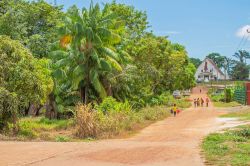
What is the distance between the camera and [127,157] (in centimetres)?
1307

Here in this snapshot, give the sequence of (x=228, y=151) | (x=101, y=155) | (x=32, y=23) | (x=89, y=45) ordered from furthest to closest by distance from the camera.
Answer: (x=32, y=23), (x=89, y=45), (x=228, y=151), (x=101, y=155)

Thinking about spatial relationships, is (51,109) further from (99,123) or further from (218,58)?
(218,58)

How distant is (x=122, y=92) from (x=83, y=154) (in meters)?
23.1

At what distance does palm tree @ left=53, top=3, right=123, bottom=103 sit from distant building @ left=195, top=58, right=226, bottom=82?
88493mm

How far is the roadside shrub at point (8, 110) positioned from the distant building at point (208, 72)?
328ft

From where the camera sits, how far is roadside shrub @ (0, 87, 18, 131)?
20328mm

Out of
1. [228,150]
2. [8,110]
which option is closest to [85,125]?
[8,110]

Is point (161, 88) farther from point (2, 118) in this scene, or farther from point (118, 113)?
point (2, 118)

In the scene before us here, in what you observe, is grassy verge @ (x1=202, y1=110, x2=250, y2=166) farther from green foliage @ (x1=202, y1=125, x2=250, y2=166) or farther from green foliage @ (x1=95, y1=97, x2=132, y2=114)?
green foliage @ (x1=95, y1=97, x2=132, y2=114)

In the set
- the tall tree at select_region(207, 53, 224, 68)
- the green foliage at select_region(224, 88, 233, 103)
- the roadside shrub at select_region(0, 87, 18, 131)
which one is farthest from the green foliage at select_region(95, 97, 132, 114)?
the tall tree at select_region(207, 53, 224, 68)

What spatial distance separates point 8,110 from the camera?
2053cm

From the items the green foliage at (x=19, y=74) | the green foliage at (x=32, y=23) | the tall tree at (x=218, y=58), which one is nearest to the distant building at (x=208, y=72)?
the tall tree at (x=218, y=58)

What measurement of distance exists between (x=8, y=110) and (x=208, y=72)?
334 feet

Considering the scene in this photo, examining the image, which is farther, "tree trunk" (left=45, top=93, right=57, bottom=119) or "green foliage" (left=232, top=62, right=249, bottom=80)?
"green foliage" (left=232, top=62, right=249, bottom=80)
